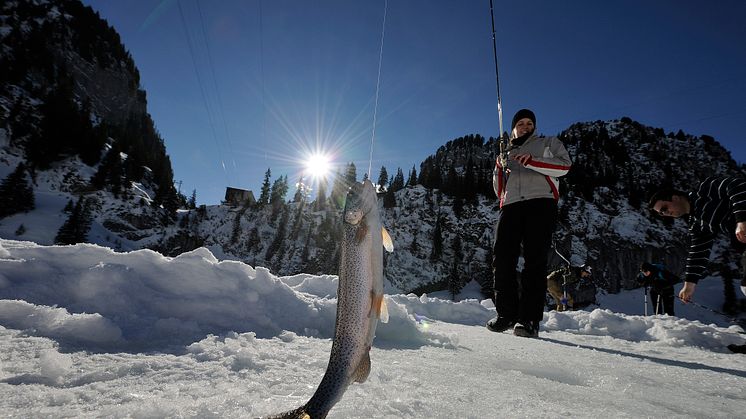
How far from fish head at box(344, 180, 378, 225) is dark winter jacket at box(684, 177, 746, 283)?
151 inches

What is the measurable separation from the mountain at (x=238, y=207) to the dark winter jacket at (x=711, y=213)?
4333 cm

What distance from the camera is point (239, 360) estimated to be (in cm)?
191

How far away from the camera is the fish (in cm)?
116

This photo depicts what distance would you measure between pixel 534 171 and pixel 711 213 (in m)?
1.98

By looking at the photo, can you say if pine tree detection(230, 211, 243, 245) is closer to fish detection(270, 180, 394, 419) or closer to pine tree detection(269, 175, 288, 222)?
pine tree detection(269, 175, 288, 222)

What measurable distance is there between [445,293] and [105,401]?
58272mm

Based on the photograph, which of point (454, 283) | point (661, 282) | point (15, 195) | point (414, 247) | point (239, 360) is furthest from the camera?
point (414, 247)

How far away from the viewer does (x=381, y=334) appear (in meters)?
3.40

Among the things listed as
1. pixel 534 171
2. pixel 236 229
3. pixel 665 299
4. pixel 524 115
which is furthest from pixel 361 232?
pixel 236 229

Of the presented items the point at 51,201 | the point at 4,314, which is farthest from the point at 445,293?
the point at 51,201

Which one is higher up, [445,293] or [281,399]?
[281,399]

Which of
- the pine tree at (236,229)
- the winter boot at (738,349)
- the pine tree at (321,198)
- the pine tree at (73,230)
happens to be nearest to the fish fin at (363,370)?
the winter boot at (738,349)

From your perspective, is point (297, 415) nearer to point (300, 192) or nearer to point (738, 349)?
point (738, 349)

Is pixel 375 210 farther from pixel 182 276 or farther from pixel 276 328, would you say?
pixel 182 276
